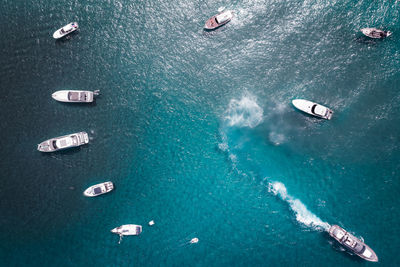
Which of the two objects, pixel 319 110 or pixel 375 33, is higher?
pixel 375 33

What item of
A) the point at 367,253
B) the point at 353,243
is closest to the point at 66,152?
the point at 353,243

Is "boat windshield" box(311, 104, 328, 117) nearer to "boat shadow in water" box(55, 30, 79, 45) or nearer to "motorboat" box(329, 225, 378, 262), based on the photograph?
"motorboat" box(329, 225, 378, 262)

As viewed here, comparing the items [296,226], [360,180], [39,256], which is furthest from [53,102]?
[360,180]

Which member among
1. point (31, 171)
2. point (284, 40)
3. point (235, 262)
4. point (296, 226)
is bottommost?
point (235, 262)

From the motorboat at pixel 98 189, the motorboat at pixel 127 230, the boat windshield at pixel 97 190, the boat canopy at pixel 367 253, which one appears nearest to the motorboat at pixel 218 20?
the motorboat at pixel 98 189

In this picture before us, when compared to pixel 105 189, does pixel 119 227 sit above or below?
below

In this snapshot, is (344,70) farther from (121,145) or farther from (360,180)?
(121,145)

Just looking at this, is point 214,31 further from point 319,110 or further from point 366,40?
point 366,40
